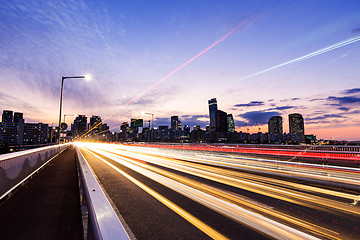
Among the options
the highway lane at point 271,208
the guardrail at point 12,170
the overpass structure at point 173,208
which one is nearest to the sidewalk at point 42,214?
the overpass structure at point 173,208

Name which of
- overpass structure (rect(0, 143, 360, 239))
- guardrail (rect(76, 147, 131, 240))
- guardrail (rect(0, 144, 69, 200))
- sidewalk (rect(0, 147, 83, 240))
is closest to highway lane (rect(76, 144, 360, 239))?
overpass structure (rect(0, 143, 360, 239))

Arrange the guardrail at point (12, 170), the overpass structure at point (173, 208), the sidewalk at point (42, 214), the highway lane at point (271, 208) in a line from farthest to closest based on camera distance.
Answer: the guardrail at point (12, 170)
the highway lane at point (271, 208)
the overpass structure at point (173, 208)
the sidewalk at point (42, 214)

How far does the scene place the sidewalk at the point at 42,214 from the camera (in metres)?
3.72

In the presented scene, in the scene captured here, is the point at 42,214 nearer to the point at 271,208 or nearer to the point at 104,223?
the point at 104,223

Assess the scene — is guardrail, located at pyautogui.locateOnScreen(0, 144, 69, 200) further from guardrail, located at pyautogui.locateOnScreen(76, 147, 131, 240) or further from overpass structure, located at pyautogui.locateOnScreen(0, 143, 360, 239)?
guardrail, located at pyautogui.locateOnScreen(76, 147, 131, 240)

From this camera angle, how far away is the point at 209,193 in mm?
7008

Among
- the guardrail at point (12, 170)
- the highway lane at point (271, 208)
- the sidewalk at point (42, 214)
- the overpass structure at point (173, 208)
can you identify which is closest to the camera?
the sidewalk at point (42, 214)

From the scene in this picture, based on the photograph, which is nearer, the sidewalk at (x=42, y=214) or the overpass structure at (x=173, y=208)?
the sidewalk at (x=42, y=214)

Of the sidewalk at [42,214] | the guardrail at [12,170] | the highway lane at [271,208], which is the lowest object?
the highway lane at [271,208]

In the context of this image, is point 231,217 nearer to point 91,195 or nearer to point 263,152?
point 91,195

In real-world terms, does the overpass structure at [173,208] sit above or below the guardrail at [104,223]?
below

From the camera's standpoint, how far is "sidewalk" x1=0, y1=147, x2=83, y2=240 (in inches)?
146

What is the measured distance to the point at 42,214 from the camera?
458 centimetres

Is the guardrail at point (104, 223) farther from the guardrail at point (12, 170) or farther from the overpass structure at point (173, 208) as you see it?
the guardrail at point (12, 170)
